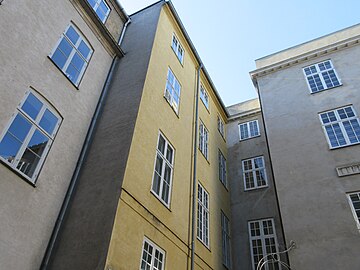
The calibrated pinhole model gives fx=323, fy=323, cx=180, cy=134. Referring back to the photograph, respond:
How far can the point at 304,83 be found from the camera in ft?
57.2

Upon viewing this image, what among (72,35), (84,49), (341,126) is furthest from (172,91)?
(341,126)

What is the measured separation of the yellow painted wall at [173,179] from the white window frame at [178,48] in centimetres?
34

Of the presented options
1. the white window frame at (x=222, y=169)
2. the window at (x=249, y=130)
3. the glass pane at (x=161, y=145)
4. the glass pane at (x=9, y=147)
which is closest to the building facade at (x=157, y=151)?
the glass pane at (x=9, y=147)

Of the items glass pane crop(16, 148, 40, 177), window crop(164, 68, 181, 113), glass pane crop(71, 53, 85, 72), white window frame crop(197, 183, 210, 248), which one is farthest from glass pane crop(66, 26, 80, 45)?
white window frame crop(197, 183, 210, 248)

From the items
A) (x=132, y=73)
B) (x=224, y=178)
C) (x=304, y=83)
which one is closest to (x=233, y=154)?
(x=224, y=178)

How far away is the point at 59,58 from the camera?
35.4 feet

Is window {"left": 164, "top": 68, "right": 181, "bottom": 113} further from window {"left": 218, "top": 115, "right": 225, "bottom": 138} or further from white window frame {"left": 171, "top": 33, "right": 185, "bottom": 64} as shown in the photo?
window {"left": 218, "top": 115, "right": 225, "bottom": 138}

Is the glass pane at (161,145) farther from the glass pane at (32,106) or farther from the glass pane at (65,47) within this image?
the glass pane at (65,47)

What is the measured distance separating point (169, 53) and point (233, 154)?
808cm

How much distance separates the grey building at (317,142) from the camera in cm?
1226

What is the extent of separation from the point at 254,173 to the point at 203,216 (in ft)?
18.7

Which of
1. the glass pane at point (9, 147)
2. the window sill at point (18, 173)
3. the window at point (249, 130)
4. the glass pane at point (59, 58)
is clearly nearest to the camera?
the window sill at point (18, 173)

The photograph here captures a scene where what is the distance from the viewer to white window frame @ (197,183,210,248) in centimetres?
1331

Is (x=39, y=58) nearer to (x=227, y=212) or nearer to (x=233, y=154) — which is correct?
(x=227, y=212)
